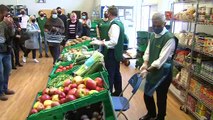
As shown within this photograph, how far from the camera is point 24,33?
723 cm

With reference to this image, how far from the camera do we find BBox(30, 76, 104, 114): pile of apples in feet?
6.60

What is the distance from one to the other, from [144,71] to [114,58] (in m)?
A: 1.19

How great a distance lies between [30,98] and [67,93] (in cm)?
260

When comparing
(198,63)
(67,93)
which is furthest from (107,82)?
(198,63)

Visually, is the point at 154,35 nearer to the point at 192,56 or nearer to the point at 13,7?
the point at 192,56

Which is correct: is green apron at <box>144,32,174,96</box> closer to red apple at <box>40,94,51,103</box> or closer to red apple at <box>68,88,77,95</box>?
red apple at <box>68,88,77,95</box>

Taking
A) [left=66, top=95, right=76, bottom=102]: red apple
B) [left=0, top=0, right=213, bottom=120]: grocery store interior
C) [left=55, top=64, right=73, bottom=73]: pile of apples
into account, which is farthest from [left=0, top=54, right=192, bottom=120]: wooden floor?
[left=66, top=95, right=76, bottom=102]: red apple

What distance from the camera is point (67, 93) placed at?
A: 2.19 meters

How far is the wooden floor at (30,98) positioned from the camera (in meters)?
3.80

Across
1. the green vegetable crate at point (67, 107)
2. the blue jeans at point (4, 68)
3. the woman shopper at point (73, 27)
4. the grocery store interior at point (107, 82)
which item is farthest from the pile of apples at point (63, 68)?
the woman shopper at point (73, 27)

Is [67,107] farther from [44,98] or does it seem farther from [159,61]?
[159,61]

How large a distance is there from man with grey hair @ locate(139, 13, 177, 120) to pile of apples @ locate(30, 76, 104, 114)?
89 centimetres

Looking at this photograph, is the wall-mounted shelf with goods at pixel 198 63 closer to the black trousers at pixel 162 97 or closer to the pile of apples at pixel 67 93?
the black trousers at pixel 162 97

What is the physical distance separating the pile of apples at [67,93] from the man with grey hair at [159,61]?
888 millimetres
